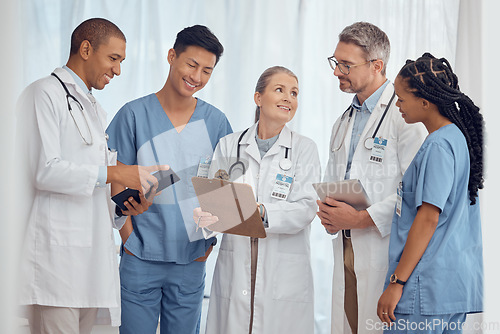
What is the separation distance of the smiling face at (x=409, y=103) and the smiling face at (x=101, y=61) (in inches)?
48.2

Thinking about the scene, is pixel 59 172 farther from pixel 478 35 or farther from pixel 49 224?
pixel 478 35

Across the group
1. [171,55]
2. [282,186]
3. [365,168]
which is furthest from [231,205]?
[171,55]

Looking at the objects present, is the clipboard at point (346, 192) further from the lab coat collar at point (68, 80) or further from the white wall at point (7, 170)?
the white wall at point (7, 170)

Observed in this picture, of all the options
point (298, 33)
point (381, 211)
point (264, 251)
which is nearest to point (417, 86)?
point (381, 211)

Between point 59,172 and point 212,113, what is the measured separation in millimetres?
910

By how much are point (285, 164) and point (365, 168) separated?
36 cm

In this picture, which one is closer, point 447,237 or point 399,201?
point 447,237

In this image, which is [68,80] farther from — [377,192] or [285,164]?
[377,192]

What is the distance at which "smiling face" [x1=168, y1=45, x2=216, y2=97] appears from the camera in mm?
2535

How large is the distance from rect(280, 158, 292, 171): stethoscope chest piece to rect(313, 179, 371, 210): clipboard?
20cm

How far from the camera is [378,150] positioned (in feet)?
7.33

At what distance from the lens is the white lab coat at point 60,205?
77.3 inches

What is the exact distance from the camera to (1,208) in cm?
164

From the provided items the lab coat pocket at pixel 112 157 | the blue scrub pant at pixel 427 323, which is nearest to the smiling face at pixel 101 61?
the lab coat pocket at pixel 112 157
